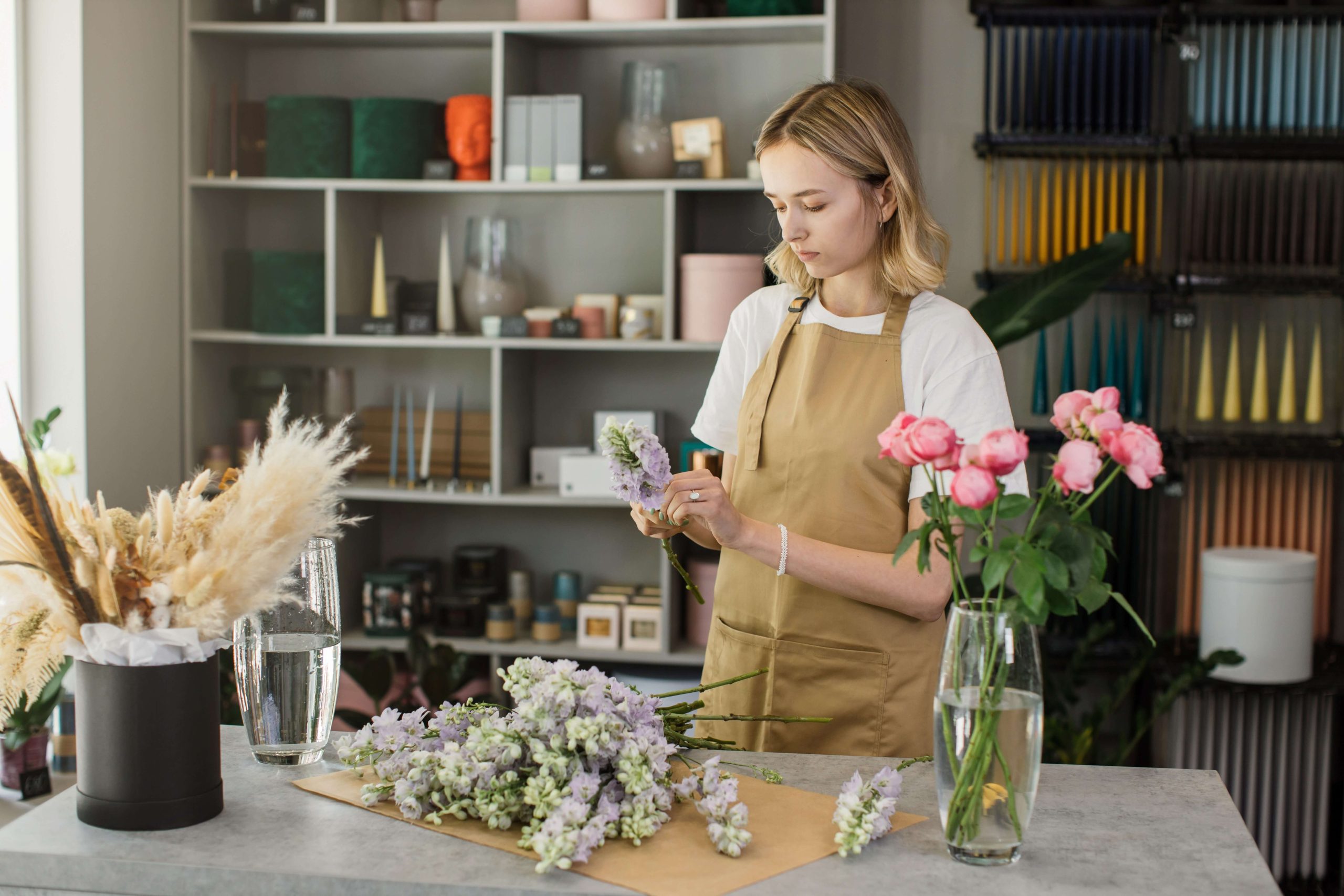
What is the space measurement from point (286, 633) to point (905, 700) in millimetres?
860

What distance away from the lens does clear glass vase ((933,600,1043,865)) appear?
111 centimetres

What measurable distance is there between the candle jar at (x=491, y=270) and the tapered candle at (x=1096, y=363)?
1569 millimetres

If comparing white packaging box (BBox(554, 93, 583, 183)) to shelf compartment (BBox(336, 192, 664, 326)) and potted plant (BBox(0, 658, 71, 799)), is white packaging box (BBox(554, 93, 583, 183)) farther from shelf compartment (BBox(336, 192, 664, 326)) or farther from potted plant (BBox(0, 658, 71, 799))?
potted plant (BBox(0, 658, 71, 799))

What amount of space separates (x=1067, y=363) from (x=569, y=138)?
1.47 m

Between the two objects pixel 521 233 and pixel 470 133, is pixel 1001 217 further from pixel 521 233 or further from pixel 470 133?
pixel 470 133

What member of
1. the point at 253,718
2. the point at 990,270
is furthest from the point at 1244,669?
the point at 253,718

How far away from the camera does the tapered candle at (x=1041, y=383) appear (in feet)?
11.3

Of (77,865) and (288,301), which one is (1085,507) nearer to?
(77,865)

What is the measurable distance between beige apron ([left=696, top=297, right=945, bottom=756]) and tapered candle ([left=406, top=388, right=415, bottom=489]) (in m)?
1.96

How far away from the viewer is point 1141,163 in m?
3.43

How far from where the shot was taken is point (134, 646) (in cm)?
119

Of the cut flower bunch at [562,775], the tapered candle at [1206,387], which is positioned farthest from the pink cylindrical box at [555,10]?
the cut flower bunch at [562,775]

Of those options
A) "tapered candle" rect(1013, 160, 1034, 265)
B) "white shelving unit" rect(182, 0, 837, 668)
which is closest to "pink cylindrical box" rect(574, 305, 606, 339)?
"white shelving unit" rect(182, 0, 837, 668)

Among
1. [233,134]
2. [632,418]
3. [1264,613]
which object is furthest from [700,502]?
[233,134]
